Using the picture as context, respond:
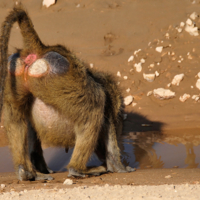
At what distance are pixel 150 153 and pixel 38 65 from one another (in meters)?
2.66

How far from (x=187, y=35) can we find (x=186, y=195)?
270 inches

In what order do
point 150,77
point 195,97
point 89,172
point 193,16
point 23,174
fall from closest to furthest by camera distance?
point 23,174 → point 89,172 → point 195,97 → point 150,77 → point 193,16

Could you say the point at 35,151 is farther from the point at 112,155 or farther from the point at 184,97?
the point at 184,97

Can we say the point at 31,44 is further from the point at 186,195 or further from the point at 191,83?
the point at 191,83

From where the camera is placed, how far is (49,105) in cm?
412

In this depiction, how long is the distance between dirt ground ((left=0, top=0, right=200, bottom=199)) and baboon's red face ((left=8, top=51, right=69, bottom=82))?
1.20 metres

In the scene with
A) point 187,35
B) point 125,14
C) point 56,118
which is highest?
point 125,14

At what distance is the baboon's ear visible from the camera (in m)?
3.92

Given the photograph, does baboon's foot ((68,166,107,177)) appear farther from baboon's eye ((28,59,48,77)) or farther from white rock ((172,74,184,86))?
white rock ((172,74,184,86))

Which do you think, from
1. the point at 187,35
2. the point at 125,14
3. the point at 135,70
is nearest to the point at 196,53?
the point at 187,35

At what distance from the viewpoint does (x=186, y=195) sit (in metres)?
2.80

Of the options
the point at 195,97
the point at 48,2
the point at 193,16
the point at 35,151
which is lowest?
the point at 35,151

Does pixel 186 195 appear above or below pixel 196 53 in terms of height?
below

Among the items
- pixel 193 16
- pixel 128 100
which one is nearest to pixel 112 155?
pixel 128 100
